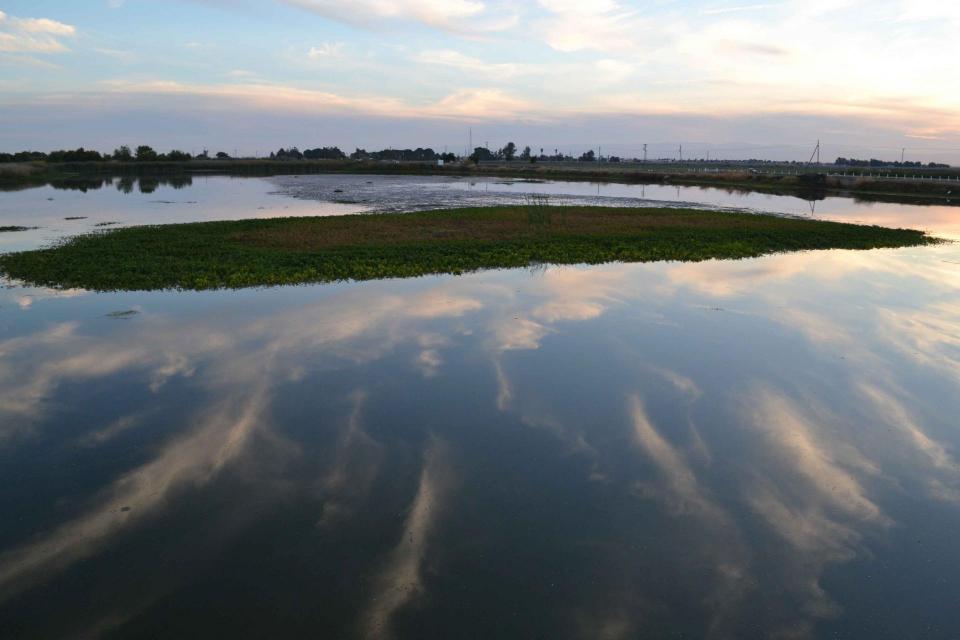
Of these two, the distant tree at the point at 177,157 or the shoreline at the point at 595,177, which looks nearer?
the shoreline at the point at 595,177

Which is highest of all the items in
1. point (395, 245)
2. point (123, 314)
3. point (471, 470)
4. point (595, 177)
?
point (595, 177)

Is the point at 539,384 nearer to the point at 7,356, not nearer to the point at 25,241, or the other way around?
the point at 7,356

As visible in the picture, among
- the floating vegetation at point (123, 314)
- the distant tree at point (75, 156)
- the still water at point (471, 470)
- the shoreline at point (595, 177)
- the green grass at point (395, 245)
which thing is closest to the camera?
the still water at point (471, 470)

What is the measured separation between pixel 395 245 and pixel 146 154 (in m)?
130

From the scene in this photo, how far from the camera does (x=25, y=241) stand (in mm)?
29594

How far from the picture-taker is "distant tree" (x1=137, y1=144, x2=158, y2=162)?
430 feet

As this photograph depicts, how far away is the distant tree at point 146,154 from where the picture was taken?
131188mm

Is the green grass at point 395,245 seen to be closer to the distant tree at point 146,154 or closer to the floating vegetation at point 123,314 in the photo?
the floating vegetation at point 123,314

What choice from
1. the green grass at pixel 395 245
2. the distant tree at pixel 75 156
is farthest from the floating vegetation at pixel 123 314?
the distant tree at pixel 75 156

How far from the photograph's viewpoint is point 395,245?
28.2 m

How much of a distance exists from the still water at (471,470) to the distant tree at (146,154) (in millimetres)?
130526

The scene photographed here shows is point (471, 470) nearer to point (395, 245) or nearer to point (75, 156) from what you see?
point (395, 245)

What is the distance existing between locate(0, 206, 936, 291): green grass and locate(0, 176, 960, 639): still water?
296 centimetres

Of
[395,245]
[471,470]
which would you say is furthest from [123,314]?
[395,245]
